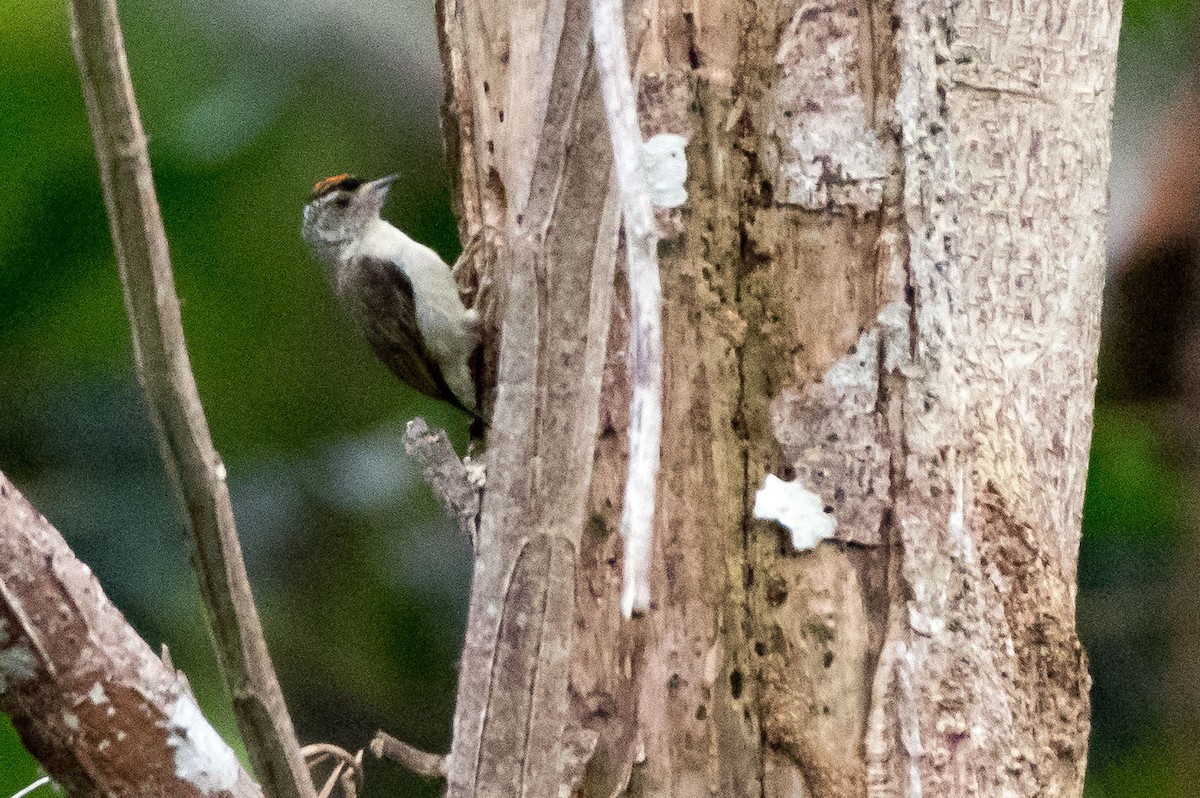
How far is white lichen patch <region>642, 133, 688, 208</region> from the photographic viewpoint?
93 cm

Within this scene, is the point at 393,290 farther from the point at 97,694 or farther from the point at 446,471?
the point at 97,694

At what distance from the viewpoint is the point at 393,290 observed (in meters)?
1.69

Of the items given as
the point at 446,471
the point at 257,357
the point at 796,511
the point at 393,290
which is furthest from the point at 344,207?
the point at 796,511

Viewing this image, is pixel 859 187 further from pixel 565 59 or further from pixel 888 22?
pixel 565 59

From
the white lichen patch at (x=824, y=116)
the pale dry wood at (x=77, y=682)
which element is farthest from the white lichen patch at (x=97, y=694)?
the white lichen patch at (x=824, y=116)

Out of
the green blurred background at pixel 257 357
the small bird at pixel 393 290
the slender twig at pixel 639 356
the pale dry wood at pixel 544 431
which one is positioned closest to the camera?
the slender twig at pixel 639 356

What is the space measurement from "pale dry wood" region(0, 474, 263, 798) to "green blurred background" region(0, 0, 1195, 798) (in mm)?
1279

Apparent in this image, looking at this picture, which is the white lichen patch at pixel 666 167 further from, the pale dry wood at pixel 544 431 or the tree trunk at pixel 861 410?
the pale dry wood at pixel 544 431

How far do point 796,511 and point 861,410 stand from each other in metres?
0.10

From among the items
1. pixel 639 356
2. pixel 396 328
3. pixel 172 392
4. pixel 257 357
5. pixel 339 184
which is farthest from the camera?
pixel 257 357

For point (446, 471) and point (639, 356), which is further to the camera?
point (446, 471)

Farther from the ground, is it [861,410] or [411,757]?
[861,410]

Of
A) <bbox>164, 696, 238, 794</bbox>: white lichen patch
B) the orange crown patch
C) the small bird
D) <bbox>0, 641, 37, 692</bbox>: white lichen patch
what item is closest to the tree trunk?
<bbox>164, 696, 238, 794</bbox>: white lichen patch

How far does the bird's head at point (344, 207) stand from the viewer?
5.87 ft
